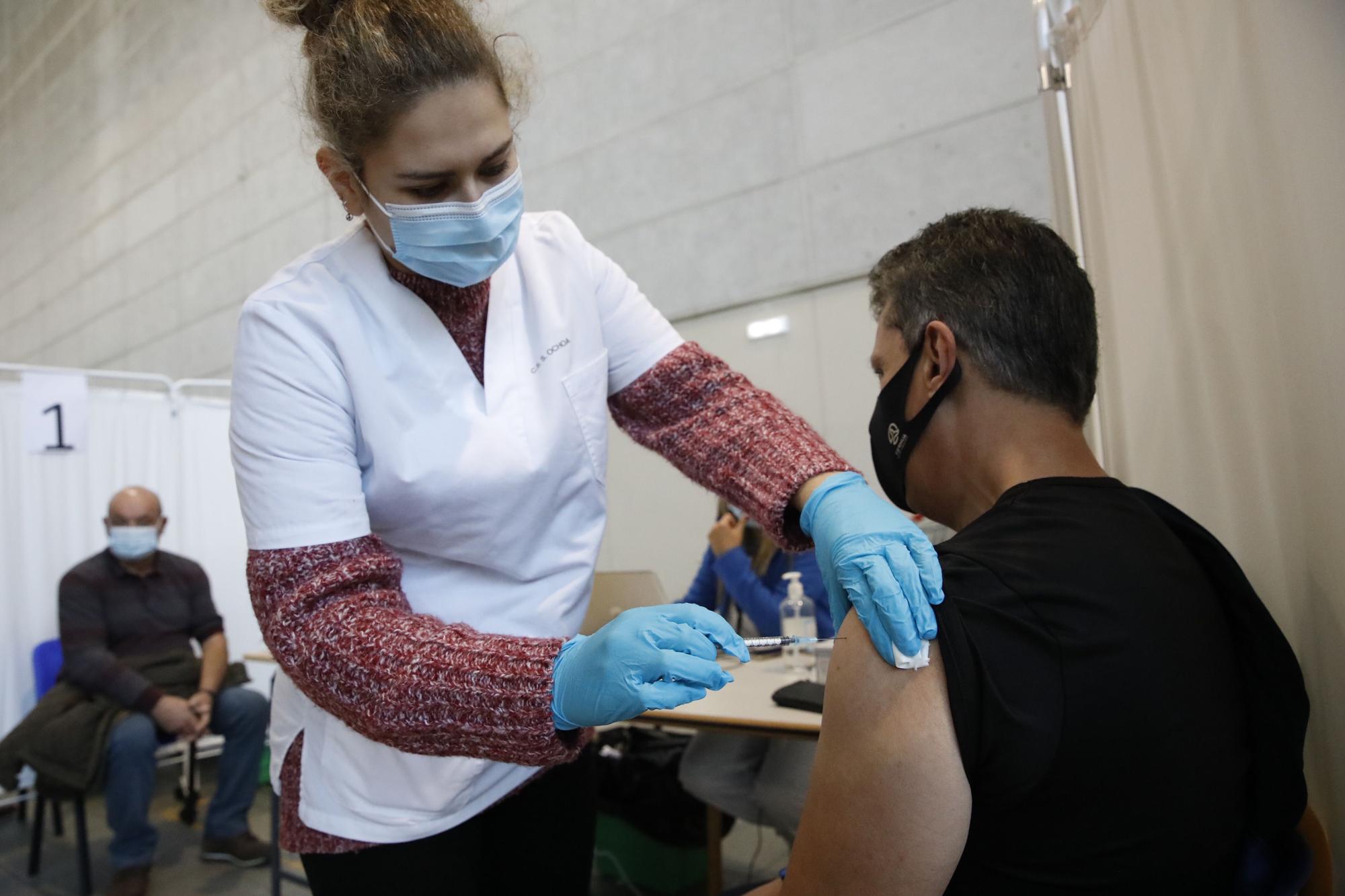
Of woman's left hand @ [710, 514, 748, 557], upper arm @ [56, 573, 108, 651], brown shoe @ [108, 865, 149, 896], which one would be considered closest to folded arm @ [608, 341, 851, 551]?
woman's left hand @ [710, 514, 748, 557]

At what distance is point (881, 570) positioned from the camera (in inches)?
29.1

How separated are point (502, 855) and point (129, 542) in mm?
3151

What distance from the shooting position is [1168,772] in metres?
0.78

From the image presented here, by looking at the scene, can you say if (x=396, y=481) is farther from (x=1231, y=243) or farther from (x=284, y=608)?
(x=1231, y=243)

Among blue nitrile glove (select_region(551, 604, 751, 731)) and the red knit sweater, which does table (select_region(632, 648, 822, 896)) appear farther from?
blue nitrile glove (select_region(551, 604, 751, 731))

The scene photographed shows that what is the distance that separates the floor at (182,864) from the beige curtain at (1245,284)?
1933 mm

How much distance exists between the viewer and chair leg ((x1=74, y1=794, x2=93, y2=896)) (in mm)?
2938

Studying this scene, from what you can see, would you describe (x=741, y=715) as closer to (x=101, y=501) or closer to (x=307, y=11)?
(x=307, y=11)

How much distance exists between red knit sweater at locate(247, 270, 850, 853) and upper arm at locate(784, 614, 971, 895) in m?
0.24

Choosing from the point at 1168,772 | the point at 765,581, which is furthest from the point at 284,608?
the point at 765,581

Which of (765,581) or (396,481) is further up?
(396,481)

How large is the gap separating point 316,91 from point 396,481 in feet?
1.34

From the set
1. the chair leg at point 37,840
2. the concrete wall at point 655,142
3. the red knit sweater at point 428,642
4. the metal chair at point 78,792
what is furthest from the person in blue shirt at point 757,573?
the chair leg at point 37,840

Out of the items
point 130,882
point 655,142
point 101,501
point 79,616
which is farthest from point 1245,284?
point 101,501
